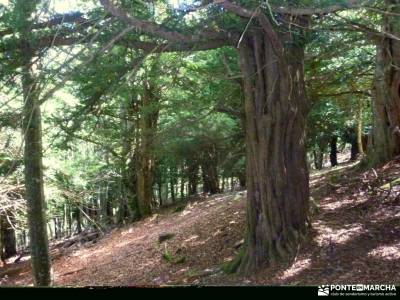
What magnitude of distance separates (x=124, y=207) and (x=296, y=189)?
16445 mm

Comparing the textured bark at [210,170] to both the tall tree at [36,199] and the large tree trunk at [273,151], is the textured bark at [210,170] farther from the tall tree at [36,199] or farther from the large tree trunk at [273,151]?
the large tree trunk at [273,151]

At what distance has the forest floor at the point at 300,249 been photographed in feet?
19.9

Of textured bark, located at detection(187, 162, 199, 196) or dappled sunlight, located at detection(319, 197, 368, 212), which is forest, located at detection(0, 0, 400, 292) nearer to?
dappled sunlight, located at detection(319, 197, 368, 212)

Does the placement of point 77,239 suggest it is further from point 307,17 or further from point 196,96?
point 307,17

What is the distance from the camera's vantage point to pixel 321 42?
7410 millimetres

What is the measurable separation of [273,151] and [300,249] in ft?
4.96

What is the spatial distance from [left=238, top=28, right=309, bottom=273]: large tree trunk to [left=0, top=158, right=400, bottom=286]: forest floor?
0.36 m

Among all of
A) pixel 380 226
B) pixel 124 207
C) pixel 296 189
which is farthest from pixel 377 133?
pixel 124 207

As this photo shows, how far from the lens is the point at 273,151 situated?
6.68 meters

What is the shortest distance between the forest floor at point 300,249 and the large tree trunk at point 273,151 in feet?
1.19
